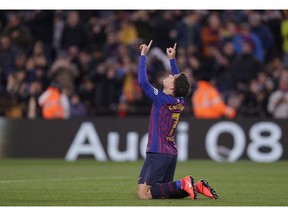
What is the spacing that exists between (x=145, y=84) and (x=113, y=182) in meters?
4.07

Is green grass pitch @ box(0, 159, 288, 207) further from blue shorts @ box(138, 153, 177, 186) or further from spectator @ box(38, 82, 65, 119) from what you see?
spectator @ box(38, 82, 65, 119)

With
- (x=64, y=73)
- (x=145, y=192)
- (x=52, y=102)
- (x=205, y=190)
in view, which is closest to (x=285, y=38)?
(x=64, y=73)

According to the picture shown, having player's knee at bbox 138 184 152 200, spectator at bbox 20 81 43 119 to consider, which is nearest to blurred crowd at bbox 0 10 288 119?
spectator at bbox 20 81 43 119

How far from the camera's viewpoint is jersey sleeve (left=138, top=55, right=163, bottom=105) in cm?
1193

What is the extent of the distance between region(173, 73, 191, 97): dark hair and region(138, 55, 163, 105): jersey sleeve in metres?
0.26

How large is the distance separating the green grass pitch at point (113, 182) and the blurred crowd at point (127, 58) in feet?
6.32

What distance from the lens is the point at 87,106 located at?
2412 centimetres

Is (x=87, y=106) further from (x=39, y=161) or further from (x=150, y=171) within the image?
(x=150, y=171)

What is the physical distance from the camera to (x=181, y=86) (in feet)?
39.3

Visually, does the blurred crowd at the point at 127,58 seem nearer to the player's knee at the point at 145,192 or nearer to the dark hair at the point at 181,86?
the dark hair at the point at 181,86

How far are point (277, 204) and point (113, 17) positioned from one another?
1536 cm

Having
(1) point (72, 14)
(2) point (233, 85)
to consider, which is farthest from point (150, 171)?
(1) point (72, 14)

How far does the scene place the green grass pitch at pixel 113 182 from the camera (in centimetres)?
1177

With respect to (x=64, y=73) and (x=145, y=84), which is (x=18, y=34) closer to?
(x=64, y=73)
